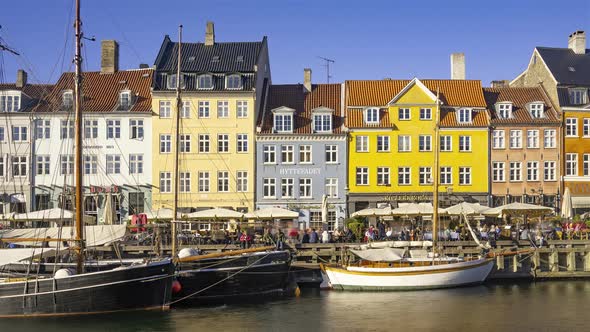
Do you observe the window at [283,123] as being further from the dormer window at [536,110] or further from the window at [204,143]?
the dormer window at [536,110]

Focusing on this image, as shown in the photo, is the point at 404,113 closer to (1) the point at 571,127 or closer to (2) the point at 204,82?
(1) the point at 571,127

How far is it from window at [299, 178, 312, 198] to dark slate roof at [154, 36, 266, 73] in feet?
27.6

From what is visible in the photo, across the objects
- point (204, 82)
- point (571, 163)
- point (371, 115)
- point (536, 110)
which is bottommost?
point (571, 163)

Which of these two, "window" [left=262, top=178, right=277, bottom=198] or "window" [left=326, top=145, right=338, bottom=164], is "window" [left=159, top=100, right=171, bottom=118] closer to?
"window" [left=262, top=178, right=277, bottom=198]

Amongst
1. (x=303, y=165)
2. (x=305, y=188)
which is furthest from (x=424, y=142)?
(x=305, y=188)

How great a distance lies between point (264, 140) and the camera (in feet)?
182

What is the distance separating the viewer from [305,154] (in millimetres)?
55594

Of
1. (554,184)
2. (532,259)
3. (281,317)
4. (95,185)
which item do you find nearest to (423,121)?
(554,184)

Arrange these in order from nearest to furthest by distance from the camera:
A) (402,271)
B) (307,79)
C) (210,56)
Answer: (402,271), (210,56), (307,79)

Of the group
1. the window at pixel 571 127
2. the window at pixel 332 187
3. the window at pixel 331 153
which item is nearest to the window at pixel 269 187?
the window at pixel 332 187

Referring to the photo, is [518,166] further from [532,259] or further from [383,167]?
[532,259]

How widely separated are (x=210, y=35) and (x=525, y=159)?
2417 centimetres

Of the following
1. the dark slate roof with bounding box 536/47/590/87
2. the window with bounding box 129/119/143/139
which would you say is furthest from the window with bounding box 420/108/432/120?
the window with bounding box 129/119/143/139

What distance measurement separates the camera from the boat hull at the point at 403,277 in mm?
37906
